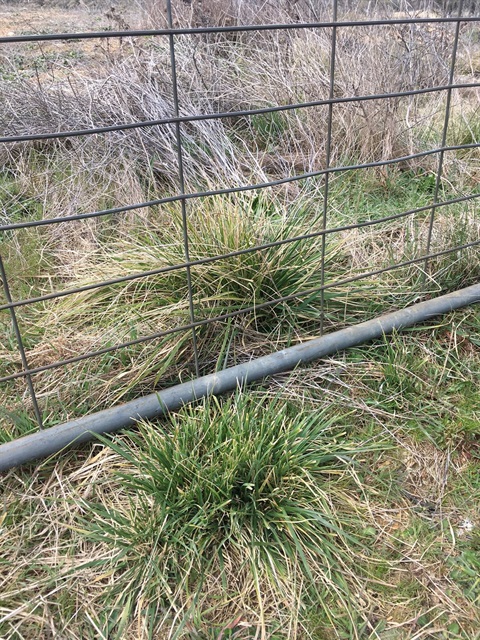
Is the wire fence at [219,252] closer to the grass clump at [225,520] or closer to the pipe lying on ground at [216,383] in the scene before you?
the pipe lying on ground at [216,383]

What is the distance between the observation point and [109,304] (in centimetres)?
257

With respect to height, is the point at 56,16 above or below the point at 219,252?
above

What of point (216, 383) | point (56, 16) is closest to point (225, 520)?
point (216, 383)

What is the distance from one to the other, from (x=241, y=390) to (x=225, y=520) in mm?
538

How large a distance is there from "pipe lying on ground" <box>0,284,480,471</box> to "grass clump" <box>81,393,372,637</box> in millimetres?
104

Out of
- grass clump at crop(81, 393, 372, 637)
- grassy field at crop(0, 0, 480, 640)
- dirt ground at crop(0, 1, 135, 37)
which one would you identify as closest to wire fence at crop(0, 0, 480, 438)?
grassy field at crop(0, 0, 480, 640)

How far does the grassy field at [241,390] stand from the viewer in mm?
1660

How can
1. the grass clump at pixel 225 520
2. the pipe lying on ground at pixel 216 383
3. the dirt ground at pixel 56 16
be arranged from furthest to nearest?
1. the dirt ground at pixel 56 16
2. the pipe lying on ground at pixel 216 383
3. the grass clump at pixel 225 520

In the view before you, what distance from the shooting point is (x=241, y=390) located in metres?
2.23

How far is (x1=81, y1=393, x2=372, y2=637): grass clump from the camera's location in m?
1.65

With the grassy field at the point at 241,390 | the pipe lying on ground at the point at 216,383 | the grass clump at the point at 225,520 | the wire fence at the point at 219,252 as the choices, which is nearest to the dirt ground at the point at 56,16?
the grassy field at the point at 241,390

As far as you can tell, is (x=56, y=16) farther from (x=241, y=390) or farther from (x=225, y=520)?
(x=225, y=520)

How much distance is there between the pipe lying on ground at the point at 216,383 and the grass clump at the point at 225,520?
104 mm

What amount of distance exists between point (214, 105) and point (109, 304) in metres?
2.32
